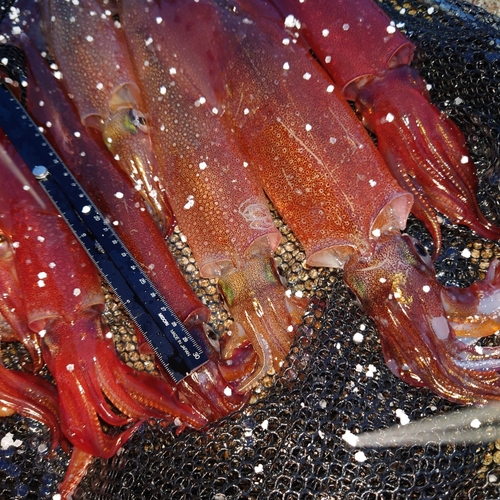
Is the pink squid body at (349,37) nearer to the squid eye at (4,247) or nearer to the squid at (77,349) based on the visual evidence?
the squid at (77,349)

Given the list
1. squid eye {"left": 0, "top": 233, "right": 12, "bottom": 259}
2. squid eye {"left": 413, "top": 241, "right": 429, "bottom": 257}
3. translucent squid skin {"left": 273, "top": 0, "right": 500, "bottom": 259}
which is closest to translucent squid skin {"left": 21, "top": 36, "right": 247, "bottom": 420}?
squid eye {"left": 0, "top": 233, "right": 12, "bottom": 259}

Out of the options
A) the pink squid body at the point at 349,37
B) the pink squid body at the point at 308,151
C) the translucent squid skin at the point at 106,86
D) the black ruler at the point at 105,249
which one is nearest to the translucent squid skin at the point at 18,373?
the black ruler at the point at 105,249

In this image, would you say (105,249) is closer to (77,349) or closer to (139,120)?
(77,349)

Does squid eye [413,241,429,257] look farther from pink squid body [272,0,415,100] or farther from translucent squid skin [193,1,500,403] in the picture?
pink squid body [272,0,415,100]

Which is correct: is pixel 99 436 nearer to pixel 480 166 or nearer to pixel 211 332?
pixel 211 332

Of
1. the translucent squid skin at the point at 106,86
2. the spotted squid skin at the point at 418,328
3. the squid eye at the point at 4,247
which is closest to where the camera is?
the spotted squid skin at the point at 418,328

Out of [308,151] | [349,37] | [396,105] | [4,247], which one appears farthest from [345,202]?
[4,247]

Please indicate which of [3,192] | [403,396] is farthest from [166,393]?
[3,192]
